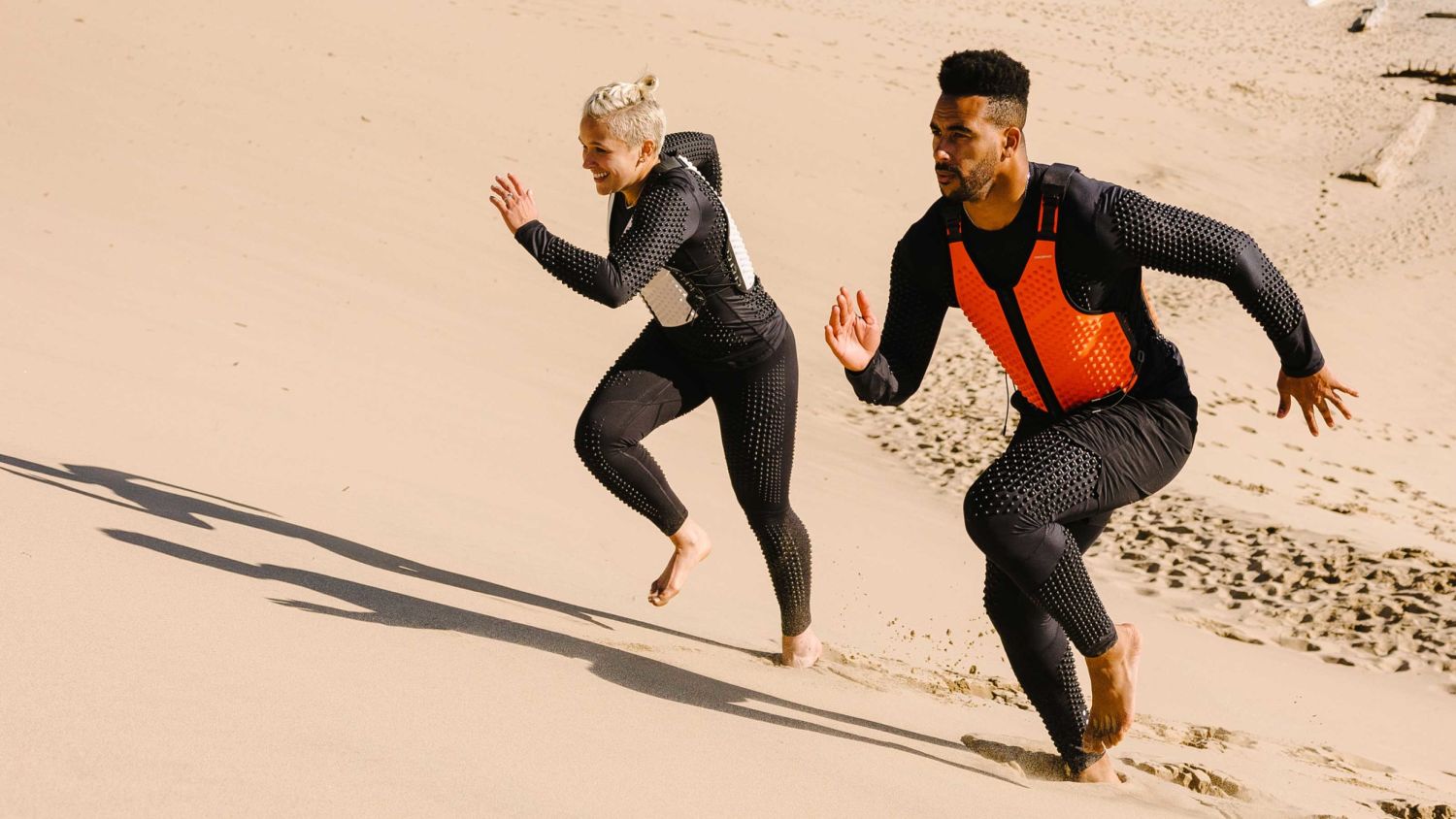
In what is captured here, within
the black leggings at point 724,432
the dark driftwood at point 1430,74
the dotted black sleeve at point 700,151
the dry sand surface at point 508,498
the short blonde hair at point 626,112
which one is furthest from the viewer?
the dark driftwood at point 1430,74

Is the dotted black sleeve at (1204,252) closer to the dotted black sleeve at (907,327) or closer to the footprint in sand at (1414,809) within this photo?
the dotted black sleeve at (907,327)

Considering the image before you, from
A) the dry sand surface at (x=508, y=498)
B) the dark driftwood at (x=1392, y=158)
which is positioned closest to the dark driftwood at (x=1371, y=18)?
the dark driftwood at (x=1392, y=158)

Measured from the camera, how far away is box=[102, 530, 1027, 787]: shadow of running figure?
3.33 meters

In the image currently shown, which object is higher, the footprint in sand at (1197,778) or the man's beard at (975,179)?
the man's beard at (975,179)

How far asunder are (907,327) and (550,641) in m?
1.23

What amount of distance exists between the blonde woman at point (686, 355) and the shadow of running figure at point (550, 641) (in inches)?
21.7

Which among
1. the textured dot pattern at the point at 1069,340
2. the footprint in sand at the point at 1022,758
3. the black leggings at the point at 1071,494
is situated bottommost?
the footprint in sand at the point at 1022,758

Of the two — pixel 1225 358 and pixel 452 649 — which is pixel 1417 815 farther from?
pixel 1225 358

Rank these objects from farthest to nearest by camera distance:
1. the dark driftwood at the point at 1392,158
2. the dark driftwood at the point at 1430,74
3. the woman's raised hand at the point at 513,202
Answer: the dark driftwood at the point at 1430,74 → the dark driftwood at the point at 1392,158 → the woman's raised hand at the point at 513,202

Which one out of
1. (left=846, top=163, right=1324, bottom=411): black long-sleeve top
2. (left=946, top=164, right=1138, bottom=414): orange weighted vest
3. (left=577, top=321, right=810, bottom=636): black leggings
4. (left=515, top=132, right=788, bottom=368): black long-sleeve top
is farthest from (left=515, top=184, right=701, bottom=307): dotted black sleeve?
(left=946, top=164, right=1138, bottom=414): orange weighted vest

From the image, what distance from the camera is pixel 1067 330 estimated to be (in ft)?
10.1

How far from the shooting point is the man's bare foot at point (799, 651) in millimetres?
4176

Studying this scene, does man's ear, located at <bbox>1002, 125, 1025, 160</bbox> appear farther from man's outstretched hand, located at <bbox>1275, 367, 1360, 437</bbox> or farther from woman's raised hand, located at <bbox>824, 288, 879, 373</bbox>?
man's outstretched hand, located at <bbox>1275, 367, 1360, 437</bbox>

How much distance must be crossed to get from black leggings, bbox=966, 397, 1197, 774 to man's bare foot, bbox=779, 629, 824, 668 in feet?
3.34
